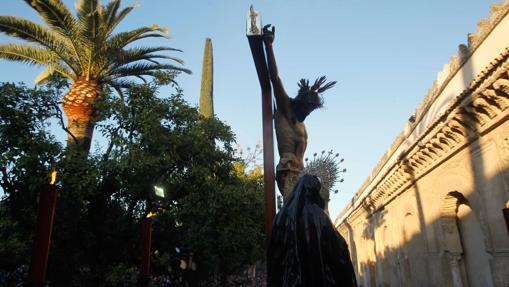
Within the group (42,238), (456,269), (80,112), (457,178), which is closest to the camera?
(42,238)

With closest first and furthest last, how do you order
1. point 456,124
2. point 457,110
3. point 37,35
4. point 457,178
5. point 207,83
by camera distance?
point 457,110, point 456,124, point 457,178, point 37,35, point 207,83

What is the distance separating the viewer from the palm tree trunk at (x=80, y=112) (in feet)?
36.8

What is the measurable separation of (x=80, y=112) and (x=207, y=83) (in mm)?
12385

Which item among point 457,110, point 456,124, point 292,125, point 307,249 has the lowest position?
point 307,249

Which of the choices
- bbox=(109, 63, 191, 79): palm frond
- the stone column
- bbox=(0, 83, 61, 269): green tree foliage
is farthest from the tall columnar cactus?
the stone column

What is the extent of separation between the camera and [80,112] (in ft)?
37.0

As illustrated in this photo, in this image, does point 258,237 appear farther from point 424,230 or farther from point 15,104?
point 15,104

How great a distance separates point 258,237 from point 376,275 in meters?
10.3

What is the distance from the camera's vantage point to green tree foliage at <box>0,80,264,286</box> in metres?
9.41

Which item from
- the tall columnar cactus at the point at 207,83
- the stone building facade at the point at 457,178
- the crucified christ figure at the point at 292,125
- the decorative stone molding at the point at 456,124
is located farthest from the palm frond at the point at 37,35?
the stone building facade at the point at 457,178

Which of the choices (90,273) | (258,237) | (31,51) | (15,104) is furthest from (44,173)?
(258,237)

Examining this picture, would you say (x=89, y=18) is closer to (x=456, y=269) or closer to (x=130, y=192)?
(x=130, y=192)

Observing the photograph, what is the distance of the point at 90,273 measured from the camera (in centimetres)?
1048

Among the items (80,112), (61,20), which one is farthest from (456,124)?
(61,20)
